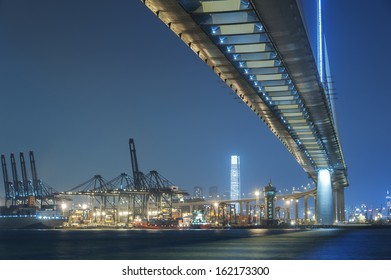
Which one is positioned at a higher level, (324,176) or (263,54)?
(263,54)

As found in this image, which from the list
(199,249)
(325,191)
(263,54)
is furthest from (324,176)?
(263,54)

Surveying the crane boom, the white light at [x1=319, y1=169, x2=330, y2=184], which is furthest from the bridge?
the crane boom

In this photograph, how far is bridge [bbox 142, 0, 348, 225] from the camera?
31.4 meters

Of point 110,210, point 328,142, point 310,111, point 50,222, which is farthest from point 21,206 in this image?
point 310,111

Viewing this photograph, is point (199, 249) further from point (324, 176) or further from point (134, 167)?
point (134, 167)

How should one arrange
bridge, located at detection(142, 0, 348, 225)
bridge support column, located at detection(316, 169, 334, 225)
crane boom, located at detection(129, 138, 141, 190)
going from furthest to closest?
crane boom, located at detection(129, 138, 141, 190), bridge support column, located at detection(316, 169, 334, 225), bridge, located at detection(142, 0, 348, 225)

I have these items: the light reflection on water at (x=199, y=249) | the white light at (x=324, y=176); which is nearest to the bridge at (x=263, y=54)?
the light reflection on water at (x=199, y=249)

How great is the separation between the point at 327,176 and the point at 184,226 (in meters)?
66.7

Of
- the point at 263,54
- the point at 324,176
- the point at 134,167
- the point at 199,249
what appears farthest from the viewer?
the point at 134,167

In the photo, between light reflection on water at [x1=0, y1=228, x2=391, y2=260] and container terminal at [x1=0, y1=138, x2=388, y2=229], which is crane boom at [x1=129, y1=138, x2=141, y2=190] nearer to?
container terminal at [x1=0, y1=138, x2=388, y2=229]

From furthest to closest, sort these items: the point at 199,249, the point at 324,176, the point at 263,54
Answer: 1. the point at 324,176
2. the point at 199,249
3. the point at 263,54

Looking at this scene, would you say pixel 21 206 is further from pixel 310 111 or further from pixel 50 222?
pixel 310 111

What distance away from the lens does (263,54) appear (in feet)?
135

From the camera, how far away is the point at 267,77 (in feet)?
156
